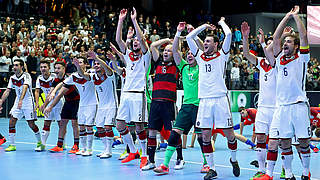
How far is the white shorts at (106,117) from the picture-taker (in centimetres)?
962


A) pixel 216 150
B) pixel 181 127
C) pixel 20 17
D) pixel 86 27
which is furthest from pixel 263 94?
pixel 20 17

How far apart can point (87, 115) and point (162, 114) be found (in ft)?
7.67

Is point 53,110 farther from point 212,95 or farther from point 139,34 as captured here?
point 212,95

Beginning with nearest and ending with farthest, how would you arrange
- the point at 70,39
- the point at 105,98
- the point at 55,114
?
→ the point at 105,98
the point at 55,114
the point at 70,39

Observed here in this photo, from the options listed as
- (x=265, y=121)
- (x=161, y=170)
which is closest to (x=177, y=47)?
(x=265, y=121)

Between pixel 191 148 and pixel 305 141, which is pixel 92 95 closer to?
pixel 191 148

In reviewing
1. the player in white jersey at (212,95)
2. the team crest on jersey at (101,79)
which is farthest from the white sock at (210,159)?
the team crest on jersey at (101,79)

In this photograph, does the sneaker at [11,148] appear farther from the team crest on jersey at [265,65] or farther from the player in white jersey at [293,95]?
the player in white jersey at [293,95]

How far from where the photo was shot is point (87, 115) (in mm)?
10039

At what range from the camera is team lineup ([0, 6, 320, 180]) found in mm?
6801

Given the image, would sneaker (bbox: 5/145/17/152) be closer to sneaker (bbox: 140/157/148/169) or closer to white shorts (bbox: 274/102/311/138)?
sneaker (bbox: 140/157/148/169)

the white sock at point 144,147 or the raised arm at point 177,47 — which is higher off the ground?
the raised arm at point 177,47

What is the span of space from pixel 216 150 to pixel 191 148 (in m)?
0.66

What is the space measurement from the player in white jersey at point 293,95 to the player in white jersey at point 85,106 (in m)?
4.48
